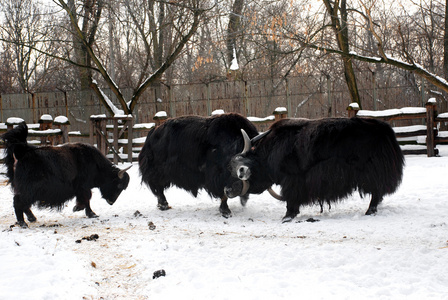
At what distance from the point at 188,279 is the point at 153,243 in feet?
3.93

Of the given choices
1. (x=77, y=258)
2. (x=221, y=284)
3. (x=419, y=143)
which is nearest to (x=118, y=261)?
(x=77, y=258)

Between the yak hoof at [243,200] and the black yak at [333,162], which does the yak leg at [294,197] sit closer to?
the black yak at [333,162]

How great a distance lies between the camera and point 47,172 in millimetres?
5965

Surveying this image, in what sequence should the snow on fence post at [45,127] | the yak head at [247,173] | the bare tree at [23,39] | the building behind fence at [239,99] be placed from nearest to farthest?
the yak head at [247,173]
the snow on fence post at [45,127]
the building behind fence at [239,99]
the bare tree at [23,39]

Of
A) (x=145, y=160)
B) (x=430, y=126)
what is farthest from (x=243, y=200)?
(x=430, y=126)

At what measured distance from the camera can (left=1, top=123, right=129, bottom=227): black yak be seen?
5793mm

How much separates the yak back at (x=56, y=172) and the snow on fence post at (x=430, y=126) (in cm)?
813

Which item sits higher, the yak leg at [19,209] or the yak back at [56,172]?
the yak back at [56,172]

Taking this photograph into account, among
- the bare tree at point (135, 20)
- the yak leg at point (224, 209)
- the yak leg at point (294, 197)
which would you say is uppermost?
the bare tree at point (135, 20)

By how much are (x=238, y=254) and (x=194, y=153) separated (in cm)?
283

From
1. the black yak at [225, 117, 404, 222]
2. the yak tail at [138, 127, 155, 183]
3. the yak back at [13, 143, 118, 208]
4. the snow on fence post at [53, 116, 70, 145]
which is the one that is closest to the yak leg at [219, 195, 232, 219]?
the black yak at [225, 117, 404, 222]

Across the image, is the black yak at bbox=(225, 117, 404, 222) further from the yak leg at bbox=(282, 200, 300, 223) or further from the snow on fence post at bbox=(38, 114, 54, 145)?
the snow on fence post at bbox=(38, 114, 54, 145)

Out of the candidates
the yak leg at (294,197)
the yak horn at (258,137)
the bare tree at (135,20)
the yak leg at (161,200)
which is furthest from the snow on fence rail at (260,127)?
the yak leg at (294,197)

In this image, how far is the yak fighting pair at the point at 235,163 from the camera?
18.6 ft
